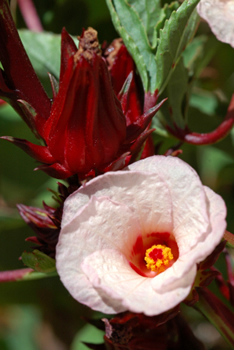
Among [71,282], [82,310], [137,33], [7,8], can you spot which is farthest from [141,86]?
[82,310]

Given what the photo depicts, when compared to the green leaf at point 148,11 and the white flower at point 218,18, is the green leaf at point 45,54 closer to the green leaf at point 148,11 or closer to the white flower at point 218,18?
the green leaf at point 148,11

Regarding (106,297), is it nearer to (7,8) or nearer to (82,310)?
(7,8)

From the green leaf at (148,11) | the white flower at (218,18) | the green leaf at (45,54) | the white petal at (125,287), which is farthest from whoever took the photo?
the green leaf at (45,54)

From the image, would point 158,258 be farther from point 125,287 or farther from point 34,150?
point 34,150

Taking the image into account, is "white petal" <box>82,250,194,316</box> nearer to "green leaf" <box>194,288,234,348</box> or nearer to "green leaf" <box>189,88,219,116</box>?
"green leaf" <box>194,288,234,348</box>

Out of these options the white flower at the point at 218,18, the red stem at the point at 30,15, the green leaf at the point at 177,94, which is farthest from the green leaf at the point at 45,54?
the white flower at the point at 218,18

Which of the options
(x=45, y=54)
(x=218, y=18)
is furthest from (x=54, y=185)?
(x=218, y=18)
